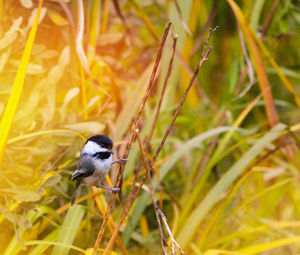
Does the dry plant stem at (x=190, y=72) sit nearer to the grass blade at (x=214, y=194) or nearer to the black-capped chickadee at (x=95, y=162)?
the grass blade at (x=214, y=194)

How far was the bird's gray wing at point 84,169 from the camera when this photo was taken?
1139mm

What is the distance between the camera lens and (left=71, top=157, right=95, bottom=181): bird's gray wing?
1139 millimetres

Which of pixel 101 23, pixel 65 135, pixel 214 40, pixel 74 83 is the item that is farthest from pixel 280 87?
pixel 65 135

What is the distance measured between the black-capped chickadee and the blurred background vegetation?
4.3 inches

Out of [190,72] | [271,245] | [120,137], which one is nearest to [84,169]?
[120,137]

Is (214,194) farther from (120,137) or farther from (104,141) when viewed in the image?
(104,141)

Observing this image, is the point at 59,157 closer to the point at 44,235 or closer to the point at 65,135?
the point at 65,135

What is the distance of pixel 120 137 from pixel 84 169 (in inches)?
22.0

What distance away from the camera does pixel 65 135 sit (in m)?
1.40

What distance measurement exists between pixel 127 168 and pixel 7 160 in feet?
1.60

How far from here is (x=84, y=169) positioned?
115cm

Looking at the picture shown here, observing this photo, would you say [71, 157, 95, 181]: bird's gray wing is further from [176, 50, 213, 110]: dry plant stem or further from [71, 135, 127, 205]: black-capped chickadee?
[176, 50, 213, 110]: dry plant stem

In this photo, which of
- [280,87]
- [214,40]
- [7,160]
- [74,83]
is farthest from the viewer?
[214,40]

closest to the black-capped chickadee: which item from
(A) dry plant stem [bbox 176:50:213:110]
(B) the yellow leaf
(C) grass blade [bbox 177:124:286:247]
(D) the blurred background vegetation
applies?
(D) the blurred background vegetation
